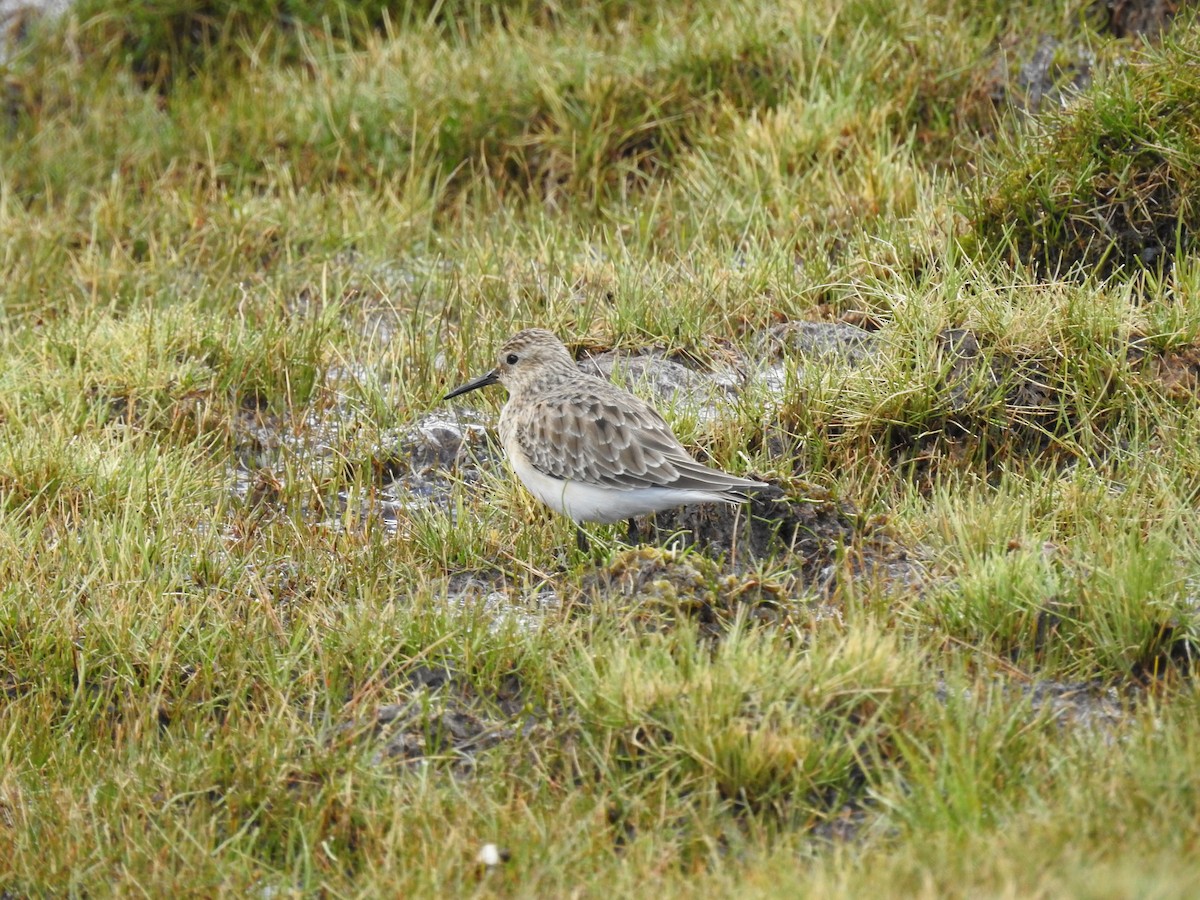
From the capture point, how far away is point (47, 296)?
30.8 feet

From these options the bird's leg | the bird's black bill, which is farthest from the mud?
the bird's black bill

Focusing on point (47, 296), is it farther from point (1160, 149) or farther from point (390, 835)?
point (1160, 149)

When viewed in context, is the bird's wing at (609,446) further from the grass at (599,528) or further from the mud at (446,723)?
the mud at (446,723)

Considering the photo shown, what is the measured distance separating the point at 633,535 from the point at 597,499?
344 mm

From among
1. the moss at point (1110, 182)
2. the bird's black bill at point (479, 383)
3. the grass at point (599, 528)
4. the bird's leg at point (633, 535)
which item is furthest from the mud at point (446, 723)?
the moss at point (1110, 182)

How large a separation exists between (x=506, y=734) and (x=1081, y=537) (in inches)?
93.0

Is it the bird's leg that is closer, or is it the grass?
the grass

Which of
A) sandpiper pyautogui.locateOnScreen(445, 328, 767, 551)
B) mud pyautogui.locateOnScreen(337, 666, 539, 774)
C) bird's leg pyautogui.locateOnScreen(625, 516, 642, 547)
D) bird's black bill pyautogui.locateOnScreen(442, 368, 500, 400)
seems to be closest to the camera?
mud pyautogui.locateOnScreen(337, 666, 539, 774)

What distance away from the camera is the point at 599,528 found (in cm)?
691

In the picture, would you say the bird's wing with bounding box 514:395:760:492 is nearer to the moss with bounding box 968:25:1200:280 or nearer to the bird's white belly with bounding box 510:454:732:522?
the bird's white belly with bounding box 510:454:732:522

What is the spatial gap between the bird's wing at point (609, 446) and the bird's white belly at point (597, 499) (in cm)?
3

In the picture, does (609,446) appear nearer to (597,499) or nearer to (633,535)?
(597,499)

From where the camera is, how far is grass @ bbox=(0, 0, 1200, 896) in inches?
197

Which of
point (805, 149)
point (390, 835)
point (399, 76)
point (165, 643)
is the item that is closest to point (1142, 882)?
point (390, 835)
